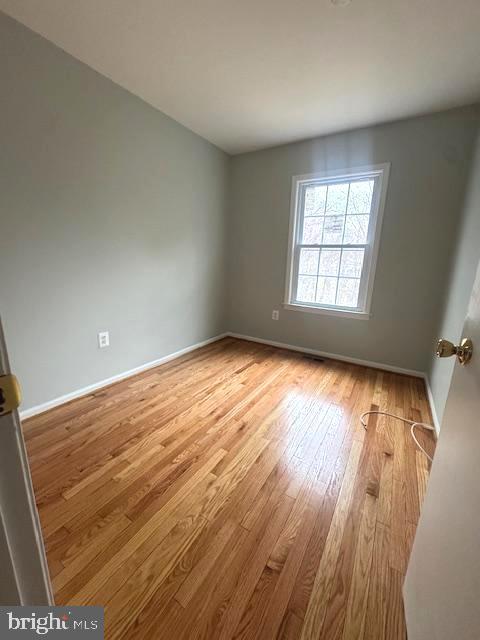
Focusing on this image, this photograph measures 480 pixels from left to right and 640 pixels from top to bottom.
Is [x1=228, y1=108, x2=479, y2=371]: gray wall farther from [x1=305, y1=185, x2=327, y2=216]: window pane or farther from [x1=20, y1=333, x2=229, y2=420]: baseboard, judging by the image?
[x1=20, y1=333, x2=229, y2=420]: baseboard

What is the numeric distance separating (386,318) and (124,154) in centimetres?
290

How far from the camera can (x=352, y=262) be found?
2.87 meters

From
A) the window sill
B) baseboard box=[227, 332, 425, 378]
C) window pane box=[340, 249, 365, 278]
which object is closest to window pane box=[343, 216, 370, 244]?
window pane box=[340, 249, 365, 278]

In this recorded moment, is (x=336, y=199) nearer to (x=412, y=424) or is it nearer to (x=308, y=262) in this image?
(x=308, y=262)

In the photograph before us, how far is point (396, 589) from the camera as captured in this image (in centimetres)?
91

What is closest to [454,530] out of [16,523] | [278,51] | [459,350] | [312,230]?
[459,350]

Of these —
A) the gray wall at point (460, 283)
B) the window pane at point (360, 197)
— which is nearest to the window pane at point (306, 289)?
the window pane at point (360, 197)

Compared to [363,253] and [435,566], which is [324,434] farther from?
[363,253]

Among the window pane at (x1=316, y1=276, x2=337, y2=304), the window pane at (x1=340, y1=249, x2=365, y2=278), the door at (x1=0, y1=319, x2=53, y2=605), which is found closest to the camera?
the door at (x1=0, y1=319, x2=53, y2=605)

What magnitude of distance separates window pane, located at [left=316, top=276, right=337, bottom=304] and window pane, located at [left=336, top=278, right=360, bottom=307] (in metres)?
0.06

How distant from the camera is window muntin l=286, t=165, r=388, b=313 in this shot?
2719 mm

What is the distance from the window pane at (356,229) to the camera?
2.76m

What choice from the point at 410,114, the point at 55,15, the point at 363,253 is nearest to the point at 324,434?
the point at 363,253

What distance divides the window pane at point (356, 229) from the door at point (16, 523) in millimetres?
3045
